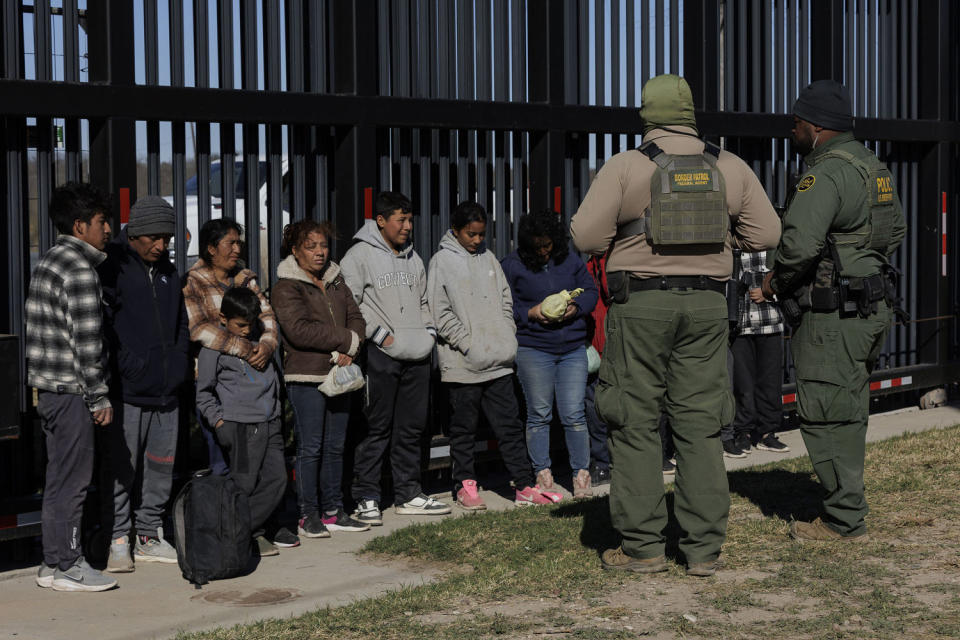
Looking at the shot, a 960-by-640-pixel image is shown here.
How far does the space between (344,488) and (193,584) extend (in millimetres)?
1778

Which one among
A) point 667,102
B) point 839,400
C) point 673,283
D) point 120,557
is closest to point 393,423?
point 120,557

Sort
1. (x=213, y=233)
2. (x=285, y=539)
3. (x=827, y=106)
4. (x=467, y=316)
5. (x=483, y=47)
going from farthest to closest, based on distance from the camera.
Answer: (x=483, y=47), (x=467, y=316), (x=285, y=539), (x=213, y=233), (x=827, y=106)

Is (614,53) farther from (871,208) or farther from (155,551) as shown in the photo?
(155,551)

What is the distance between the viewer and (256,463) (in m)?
6.82

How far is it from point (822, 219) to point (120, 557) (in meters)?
3.89

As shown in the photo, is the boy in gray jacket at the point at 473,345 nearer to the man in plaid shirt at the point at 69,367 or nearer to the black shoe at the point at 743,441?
the black shoe at the point at 743,441

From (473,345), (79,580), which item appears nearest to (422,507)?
(473,345)

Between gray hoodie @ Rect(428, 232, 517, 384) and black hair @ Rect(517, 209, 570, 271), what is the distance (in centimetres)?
32

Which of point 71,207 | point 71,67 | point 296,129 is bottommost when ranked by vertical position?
point 71,207

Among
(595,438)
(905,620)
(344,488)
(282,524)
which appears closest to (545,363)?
(595,438)

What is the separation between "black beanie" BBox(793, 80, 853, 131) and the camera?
6586 millimetres

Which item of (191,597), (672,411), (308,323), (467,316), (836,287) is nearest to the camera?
(672,411)

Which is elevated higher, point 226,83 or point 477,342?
point 226,83

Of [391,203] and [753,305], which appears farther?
[753,305]
